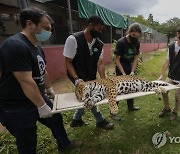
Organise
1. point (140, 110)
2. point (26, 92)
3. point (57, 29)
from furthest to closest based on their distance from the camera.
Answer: point (57, 29) < point (140, 110) < point (26, 92)

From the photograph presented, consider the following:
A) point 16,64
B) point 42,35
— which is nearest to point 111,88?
point 42,35

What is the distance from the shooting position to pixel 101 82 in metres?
3.51

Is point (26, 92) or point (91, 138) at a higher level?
point (26, 92)

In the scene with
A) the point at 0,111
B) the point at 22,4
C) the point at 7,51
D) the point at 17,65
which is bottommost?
the point at 0,111

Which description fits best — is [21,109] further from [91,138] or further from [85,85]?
[91,138]

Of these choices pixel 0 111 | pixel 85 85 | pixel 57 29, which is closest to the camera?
pixel 0 111

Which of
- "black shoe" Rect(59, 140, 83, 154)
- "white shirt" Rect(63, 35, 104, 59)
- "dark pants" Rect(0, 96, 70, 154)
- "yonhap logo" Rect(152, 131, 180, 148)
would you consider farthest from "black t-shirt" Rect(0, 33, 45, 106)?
"yonhap logo" Rect(152, 131, 180, 148)

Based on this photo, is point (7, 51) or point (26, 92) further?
point (26, 92)

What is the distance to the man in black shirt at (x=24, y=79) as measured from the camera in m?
2.10

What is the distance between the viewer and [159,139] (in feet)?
11.6

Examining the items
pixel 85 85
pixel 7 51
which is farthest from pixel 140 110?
pixel 7 51

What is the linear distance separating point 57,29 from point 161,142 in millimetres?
6264

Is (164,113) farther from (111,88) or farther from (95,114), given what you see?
(111,88)

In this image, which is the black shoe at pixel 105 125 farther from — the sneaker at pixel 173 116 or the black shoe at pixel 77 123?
the sneaker at pixel 173 116
